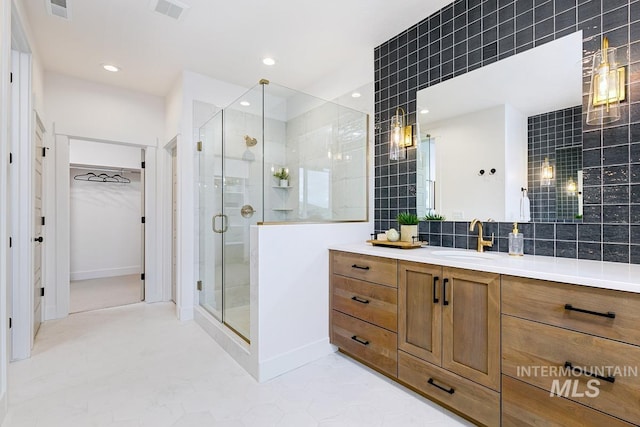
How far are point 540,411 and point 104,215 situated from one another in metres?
5.97

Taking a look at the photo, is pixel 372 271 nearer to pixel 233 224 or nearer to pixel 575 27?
pixel 233 224

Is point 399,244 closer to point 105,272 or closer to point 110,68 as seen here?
point 110,68

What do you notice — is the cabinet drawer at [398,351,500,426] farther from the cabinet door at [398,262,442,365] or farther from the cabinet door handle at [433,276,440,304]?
the cabinet door handle at [433,276,440,304]

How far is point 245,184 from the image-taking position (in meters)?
2.89

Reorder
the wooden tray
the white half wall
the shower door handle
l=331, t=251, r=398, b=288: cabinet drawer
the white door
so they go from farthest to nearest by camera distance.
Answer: the shower door handle, the white door, the wooden tray, the white half wall, l=331, t=251, r=398, b=288: cabinet drawer

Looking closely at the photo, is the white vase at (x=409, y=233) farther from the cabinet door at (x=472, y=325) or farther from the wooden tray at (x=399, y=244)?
the cabinet door at (x=472, y=325)

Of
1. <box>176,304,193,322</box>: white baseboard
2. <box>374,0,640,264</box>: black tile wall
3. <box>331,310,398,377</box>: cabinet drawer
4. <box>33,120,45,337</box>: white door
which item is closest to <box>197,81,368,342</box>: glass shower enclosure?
<box>176,304,193,322</box>: white baseboard

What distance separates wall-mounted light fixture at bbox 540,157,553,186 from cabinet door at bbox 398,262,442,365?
0.86 m

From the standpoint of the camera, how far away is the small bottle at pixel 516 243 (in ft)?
6.10

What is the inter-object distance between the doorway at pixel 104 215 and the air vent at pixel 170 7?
9.99 feet

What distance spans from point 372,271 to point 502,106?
55.0 inches

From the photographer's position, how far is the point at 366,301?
6.96ft

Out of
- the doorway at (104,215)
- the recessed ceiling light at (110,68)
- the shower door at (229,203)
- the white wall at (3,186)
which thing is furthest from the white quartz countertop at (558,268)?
the doorway at (104,215)

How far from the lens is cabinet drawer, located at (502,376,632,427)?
1.19 m
